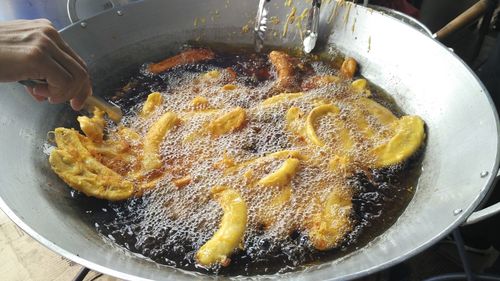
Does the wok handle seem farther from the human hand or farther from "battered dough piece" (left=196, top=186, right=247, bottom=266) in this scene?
the human hand

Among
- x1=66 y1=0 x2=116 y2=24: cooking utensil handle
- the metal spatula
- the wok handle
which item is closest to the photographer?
the metal spatula

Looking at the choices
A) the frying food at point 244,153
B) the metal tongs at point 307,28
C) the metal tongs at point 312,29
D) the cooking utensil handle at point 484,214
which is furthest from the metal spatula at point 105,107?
the cooking utensil handle at point 484,214

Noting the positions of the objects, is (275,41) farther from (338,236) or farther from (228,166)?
(338,236)

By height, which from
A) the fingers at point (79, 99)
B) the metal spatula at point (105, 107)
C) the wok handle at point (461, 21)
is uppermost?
the wok handle at point (461, 21)

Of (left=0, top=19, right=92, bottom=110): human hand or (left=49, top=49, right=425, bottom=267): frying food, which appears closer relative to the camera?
(left=0, top=19, right=92, bottom=110): human hand

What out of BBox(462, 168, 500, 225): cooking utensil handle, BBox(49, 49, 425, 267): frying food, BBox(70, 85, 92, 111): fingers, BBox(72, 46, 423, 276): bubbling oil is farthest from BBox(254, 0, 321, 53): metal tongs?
BBox(462, 168, 500, 225): cooking utensil handle

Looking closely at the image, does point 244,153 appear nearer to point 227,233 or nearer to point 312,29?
point 227,233

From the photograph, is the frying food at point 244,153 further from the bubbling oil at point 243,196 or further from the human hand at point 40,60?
the human hand at point 40,60

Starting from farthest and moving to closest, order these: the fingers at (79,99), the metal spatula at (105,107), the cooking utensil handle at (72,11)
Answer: the cooking utensil handle at (72,11)
the metal spatula at (105,107)
the fingers at (79,99)
